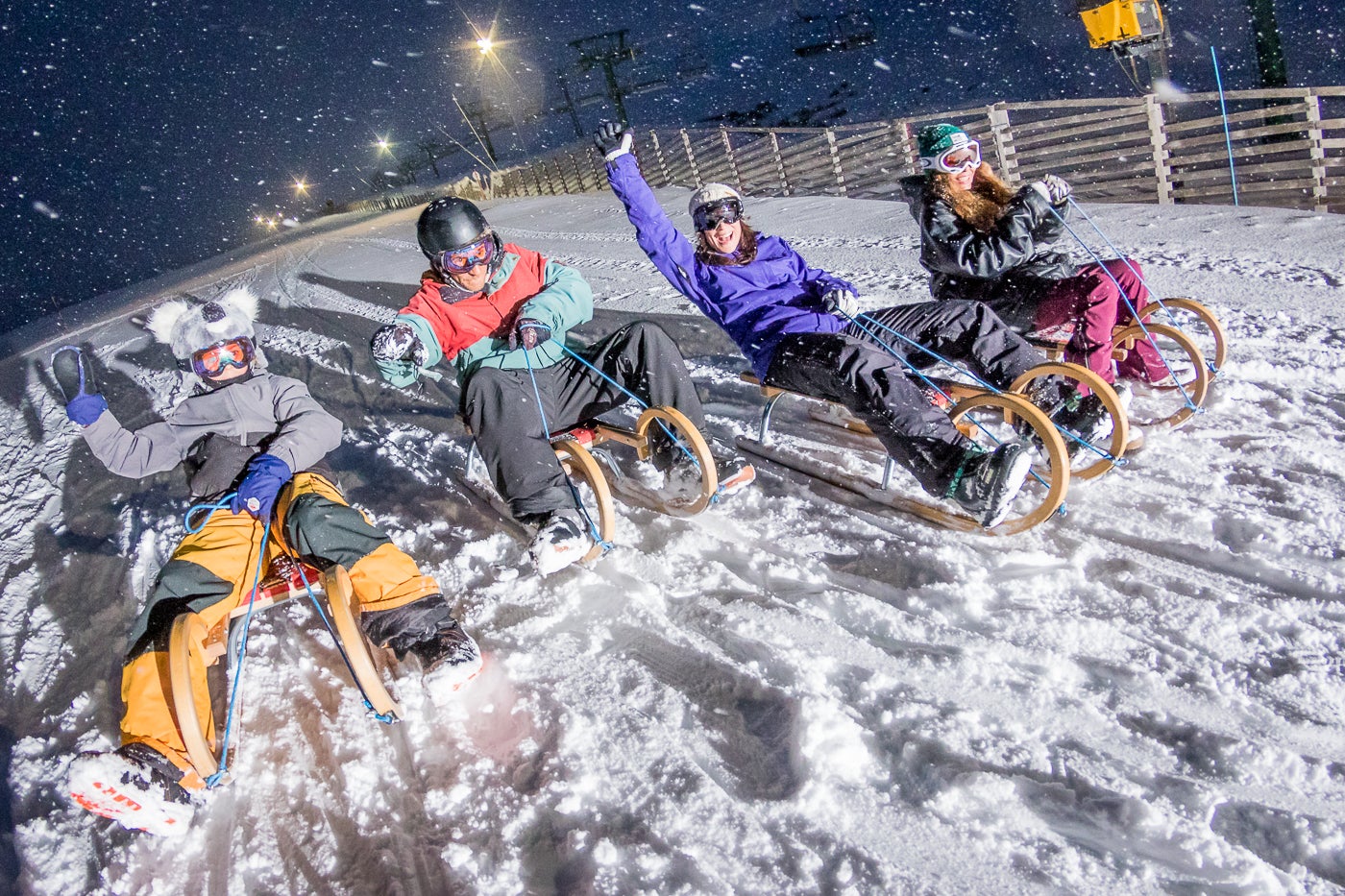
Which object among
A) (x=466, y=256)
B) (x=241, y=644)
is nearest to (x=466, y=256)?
(x=466, y=256)

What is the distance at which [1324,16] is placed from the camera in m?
20.2

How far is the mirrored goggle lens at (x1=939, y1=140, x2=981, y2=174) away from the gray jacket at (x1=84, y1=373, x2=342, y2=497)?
2.66 metres

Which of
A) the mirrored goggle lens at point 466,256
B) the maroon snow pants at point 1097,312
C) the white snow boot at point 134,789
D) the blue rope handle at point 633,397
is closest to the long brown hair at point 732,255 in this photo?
the blue rope handle at point 633,397

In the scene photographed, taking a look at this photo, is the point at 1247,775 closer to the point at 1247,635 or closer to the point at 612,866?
the point at 1247,635

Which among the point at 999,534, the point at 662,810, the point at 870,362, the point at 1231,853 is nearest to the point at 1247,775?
the point at 1231,853

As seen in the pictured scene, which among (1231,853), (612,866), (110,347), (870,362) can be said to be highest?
(110,347)

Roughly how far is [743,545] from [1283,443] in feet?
6.61

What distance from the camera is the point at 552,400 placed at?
3.13m

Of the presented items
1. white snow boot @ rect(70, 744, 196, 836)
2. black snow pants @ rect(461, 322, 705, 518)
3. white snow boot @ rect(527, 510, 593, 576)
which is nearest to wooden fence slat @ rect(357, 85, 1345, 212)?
black snow pants @ rect(461, 322, 705, 518)

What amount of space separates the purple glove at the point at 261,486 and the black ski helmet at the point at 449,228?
943 millimetres

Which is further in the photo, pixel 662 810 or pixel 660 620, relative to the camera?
pixel 660 620

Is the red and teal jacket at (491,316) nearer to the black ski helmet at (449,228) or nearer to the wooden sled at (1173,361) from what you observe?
the black ski helmet at (449,228)

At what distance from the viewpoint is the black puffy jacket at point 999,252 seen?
9.94 feet

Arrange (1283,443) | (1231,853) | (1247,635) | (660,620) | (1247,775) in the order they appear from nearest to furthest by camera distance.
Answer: (1231,853) < (1247,775) < (1247,635) < (660,620) < (1283,443)
